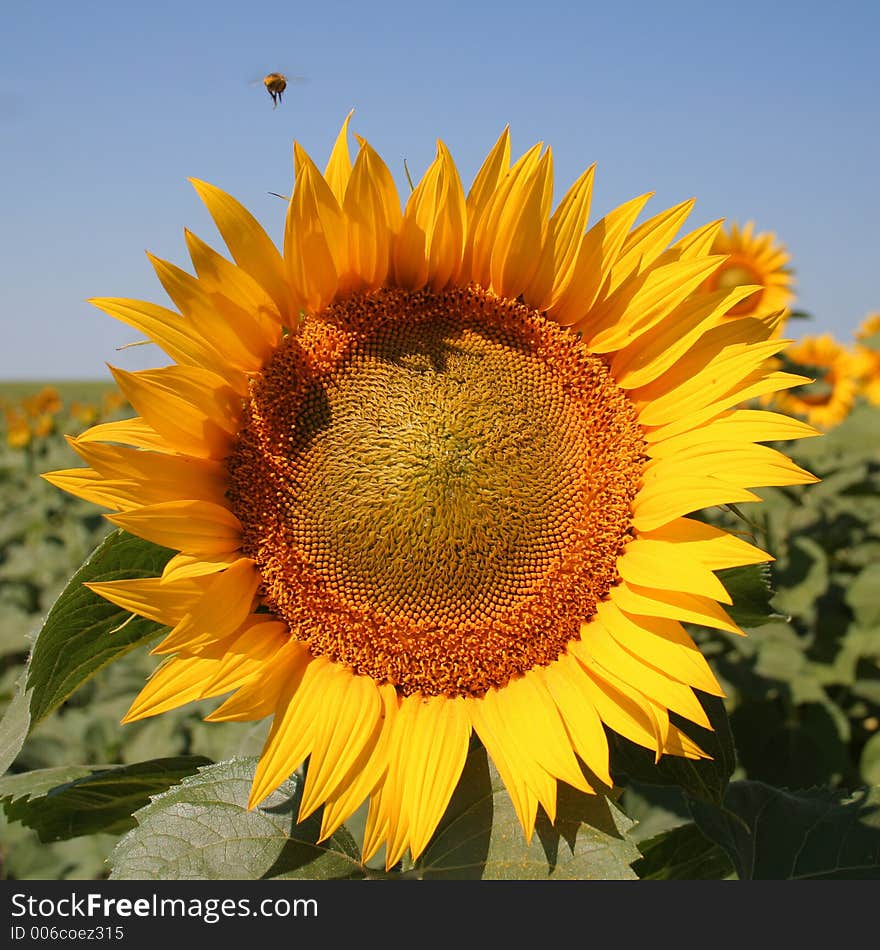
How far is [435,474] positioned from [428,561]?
0.20 meters

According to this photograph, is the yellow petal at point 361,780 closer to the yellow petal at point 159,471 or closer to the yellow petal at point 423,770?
the yellow petal at point 423,770

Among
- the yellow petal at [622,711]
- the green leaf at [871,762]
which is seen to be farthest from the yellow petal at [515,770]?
the green leaf at [871,762]

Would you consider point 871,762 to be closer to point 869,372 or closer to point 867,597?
point 867,597

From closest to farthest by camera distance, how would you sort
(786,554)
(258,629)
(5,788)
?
(258,629) → (5,788) → (786,554)

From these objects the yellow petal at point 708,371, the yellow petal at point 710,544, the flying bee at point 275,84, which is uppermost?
the flying bee at point 275,84

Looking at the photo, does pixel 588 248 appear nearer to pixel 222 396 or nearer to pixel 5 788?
pixel 222 396

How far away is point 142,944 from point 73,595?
0.75 meters

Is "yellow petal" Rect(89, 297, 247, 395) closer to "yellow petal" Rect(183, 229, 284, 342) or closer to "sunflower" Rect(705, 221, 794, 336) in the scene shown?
"yellow petal" Rect(183, 229, 284, 342)

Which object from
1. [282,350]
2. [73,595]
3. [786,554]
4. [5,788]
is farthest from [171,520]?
[786,554]

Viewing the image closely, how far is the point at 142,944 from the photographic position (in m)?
1.90

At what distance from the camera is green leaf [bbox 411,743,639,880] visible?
1818 mm

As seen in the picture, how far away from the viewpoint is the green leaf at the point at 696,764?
200 centimetres

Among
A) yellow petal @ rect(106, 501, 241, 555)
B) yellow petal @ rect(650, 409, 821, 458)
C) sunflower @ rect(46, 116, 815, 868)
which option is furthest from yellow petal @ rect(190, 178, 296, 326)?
yellow petal @ rect(650, 409, 821, 458)

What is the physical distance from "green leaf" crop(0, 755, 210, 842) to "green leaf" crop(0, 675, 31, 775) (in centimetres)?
33
